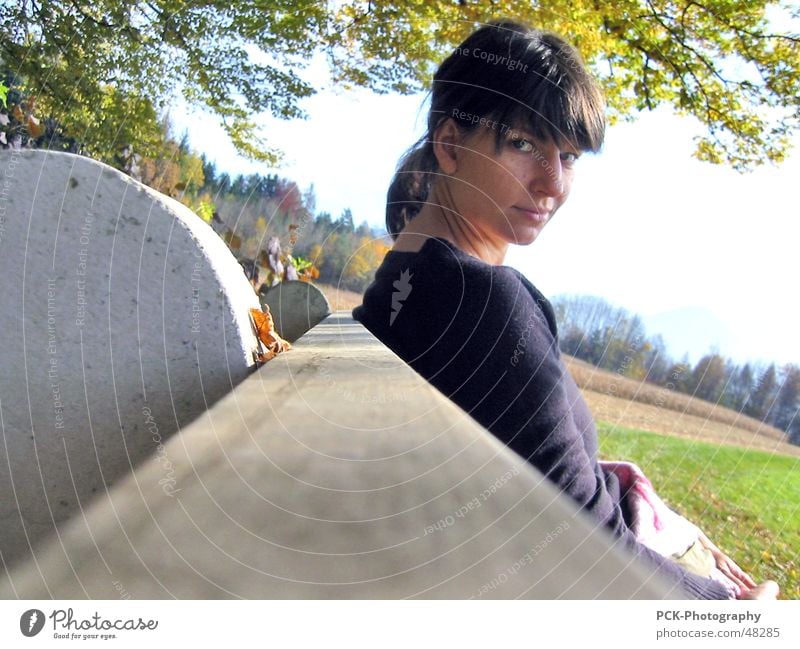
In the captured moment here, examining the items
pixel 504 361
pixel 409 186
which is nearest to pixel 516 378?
pixel 504 361

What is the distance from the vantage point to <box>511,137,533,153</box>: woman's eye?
65cm

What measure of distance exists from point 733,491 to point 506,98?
580 millimetres

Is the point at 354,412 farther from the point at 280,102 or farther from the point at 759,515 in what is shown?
the point at 759,515

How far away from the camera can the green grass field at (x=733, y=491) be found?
30.6 inches

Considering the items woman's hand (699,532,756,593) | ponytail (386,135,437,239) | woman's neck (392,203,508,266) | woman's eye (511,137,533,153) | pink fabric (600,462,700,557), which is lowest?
woman's hand (699,532,756,593)

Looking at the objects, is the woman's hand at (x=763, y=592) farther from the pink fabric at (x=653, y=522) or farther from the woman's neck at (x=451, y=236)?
the woman's neck at (x=451, y=236)

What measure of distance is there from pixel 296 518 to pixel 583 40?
965mm

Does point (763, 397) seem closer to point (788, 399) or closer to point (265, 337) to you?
point (788, 399)

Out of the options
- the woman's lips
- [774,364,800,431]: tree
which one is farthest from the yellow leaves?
[774,364,800,431]: tree

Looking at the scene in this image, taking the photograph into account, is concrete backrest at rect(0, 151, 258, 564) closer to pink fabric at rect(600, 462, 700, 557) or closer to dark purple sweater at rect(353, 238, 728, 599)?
dark purple sweater at rect(353, 238, 728, 599)

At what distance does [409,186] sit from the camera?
0.72 m

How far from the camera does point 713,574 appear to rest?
2.20ft

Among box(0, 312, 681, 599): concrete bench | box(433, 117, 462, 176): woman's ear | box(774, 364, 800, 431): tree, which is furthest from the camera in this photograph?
box(774, 364, 800, 431): tree

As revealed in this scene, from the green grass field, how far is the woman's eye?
319mm
